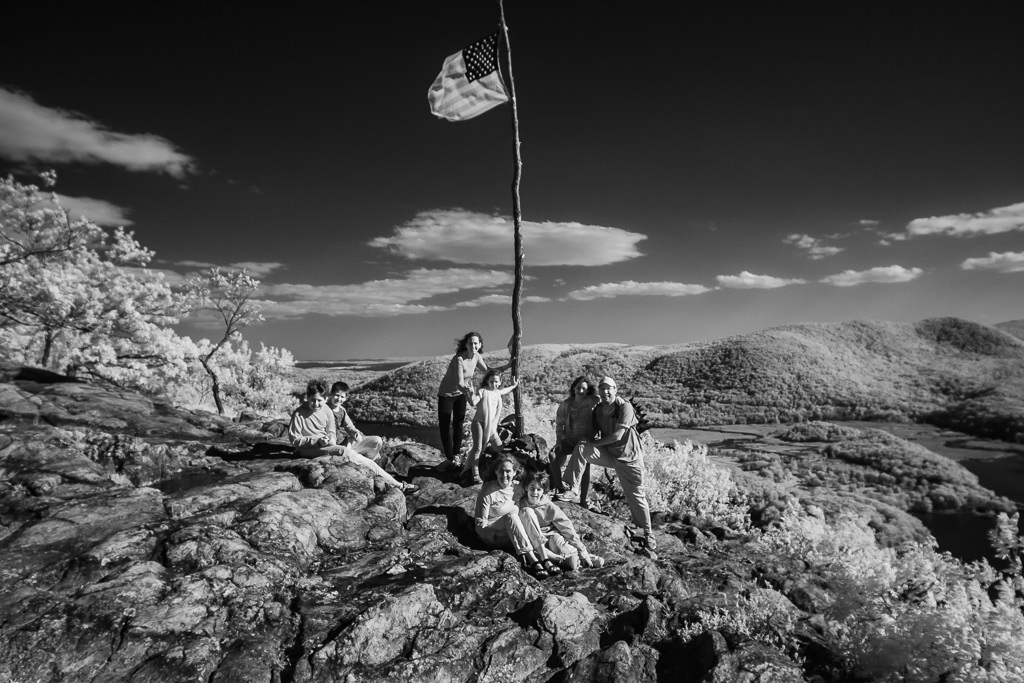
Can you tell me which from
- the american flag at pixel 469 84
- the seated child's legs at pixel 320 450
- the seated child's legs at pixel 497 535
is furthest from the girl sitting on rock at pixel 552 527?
the american flag at pixel 469 84

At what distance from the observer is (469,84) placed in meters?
12.0

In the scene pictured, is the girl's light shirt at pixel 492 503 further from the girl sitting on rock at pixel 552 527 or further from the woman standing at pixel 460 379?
the woman standing at pixel 460 379

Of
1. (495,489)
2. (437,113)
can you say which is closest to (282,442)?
(495,489)

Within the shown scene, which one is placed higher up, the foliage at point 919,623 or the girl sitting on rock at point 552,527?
the girl sitting on rock at point 552,527

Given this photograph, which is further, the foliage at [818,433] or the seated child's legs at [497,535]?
the foliage at [818,433]

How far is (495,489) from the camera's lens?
7.53m

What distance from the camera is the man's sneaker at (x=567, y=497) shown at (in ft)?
31.1

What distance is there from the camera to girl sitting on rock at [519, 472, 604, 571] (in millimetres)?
7322

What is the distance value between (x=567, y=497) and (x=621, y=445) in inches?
79.3

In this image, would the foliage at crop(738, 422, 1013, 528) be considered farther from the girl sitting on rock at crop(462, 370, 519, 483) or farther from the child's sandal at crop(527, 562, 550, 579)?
the child's sandal at crop(527, 562, 550, 579)

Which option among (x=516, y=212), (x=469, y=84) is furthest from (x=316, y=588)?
(x=469, y=84)

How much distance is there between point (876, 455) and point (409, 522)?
5714 cm

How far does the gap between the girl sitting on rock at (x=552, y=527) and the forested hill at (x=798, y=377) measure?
46.4 meters

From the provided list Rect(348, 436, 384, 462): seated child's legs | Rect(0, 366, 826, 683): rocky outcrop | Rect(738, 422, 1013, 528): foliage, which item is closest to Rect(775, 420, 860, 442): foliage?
Rect(738, 422, 1013, 528): foliage
